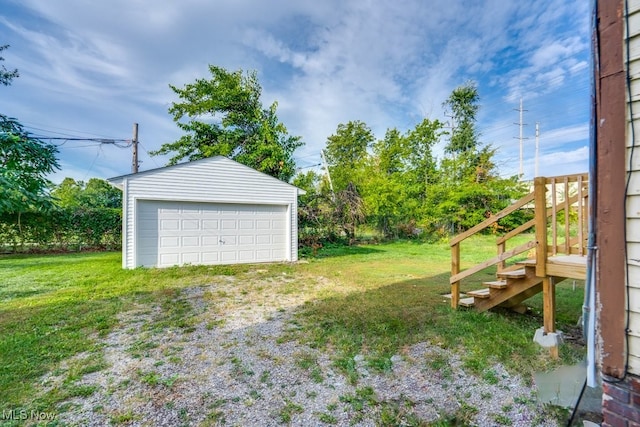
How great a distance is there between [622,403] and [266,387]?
7.53 feet

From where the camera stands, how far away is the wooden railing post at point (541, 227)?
3.12 m

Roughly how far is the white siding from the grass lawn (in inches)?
52.1

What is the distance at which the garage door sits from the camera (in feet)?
25.9

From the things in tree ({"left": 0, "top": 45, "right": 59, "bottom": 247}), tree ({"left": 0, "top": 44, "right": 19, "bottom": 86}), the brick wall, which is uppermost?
tree ({"left": 0, "top": 44, "right": 19, "bottom": 86})

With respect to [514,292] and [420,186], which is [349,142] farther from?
[514,292]

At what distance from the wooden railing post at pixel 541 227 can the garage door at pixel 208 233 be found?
735 cm

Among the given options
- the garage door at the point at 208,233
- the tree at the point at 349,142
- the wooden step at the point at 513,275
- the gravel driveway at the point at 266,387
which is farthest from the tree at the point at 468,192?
the gravel driveway at the point at 266,387

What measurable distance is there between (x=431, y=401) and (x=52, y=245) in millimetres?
15282

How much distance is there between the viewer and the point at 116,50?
916 centimetres

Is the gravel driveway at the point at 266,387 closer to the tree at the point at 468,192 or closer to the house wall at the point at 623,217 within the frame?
the house wall at the point at 623,217

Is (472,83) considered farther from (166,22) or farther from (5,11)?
(5,11)

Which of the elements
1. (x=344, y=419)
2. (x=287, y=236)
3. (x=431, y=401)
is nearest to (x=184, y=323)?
(x=344, y=419)

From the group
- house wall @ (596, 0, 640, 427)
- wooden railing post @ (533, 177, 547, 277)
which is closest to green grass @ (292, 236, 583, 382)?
wooden railing post @ (533, 177, 547, 277)

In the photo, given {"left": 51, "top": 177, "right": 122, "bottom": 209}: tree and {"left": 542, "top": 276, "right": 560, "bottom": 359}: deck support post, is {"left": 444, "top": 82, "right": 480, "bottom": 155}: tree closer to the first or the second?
{"left": 542, "top": 276, "right": 560, "bottom": 359}: deck support post
